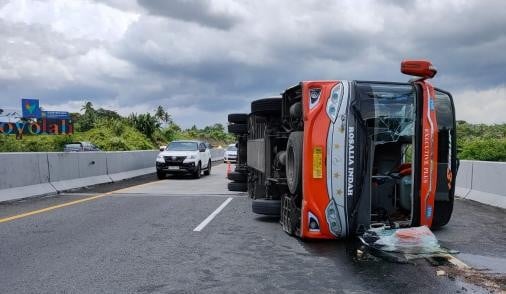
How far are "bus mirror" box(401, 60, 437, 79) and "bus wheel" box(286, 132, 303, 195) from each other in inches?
70.5

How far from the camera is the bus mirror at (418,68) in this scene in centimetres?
750

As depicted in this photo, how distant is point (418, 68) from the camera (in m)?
7.51

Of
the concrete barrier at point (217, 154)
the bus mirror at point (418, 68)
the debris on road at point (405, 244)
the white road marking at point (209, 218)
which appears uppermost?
the bus mirror at point (418, 68)

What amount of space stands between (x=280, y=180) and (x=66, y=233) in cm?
352

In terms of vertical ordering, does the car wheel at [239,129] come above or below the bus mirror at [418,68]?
below

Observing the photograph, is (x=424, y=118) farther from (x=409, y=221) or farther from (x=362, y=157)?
(x=409, y=221)

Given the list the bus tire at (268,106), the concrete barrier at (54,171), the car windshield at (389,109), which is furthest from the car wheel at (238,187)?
the car windshield at (389,109)

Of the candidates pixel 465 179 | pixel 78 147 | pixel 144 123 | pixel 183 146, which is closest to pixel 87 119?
pixel 144 123

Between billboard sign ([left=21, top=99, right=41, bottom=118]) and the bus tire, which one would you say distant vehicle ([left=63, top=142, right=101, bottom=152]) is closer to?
billboard sign ([left=21, top=99, right=41, bottom=118])

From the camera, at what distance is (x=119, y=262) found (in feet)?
20.5

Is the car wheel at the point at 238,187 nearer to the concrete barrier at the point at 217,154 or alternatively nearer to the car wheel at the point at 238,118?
the car wheel at the point at 238,118

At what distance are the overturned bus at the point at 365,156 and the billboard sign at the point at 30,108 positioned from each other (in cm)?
5561

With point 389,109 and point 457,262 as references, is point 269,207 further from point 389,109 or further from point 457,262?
point 457,262

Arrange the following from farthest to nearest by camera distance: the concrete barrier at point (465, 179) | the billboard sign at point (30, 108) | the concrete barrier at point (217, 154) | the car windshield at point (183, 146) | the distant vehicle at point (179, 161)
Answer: the billboard sign at point (30, 108), the concrete barrier at point (217, 154), the car windshield at point (183, 146), the distant vehicle at point (179, 161), the concrete barrier at point (465, 179)
